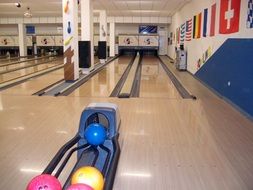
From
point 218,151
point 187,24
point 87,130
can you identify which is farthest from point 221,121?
point 187,24

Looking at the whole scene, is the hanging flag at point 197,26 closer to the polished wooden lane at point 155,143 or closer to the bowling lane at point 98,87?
the bowling lane at point 98,87

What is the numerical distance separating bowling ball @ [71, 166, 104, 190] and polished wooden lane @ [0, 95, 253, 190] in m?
0.62

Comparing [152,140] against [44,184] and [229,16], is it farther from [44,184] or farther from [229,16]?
[229,16]

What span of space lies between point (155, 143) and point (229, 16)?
3674 millimetres

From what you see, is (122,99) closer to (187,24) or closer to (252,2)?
(252,2)

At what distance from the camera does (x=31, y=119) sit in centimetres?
469

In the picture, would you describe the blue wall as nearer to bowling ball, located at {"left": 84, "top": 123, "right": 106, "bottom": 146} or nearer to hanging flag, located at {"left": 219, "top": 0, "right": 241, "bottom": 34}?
hanging flag, located at {"left": 219, "top": 0, "right": 241, "bottom": 34}

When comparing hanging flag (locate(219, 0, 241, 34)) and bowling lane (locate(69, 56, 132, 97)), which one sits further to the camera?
bowling lane (locate(69, 56, 132, 97))

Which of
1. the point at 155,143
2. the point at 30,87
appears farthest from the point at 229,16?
the point at 30,87

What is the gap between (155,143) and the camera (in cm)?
369

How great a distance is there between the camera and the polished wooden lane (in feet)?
9.12

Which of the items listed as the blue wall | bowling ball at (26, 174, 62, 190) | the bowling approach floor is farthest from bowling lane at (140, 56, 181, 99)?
bowling ball at (26, 174, 62, 190)

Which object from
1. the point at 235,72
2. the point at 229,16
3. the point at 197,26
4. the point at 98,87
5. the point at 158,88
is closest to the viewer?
the point at 235,72

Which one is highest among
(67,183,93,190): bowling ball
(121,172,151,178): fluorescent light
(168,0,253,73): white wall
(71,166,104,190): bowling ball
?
(168,0,253,73): white wall
